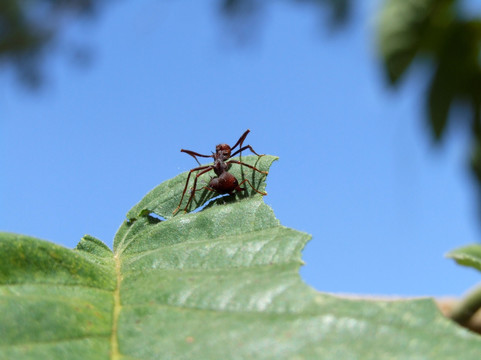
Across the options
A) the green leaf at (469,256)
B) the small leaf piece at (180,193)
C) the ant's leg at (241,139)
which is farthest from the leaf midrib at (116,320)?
the ant's leg at (241,139)

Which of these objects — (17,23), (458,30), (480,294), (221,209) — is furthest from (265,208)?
(17,23)

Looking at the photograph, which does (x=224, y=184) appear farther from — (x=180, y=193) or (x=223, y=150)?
(x=223, y=150)

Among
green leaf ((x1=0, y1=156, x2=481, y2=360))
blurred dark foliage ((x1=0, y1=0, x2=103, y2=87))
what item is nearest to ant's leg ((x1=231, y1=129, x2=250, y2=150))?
green leaf ((x1=0, y1=156, x2=481, y2=360))

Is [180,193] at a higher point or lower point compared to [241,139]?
lower

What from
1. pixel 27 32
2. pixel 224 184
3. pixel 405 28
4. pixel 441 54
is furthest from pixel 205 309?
pixel 27 32

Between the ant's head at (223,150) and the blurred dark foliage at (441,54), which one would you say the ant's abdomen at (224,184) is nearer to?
the ant's head at (223,150)
